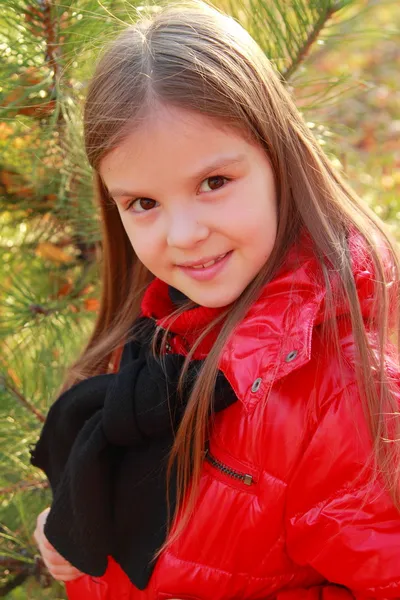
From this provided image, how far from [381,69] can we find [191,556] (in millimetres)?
3540

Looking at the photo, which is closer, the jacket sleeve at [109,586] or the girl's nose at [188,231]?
the girl's nose at [188,231]

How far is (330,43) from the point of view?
138 cm

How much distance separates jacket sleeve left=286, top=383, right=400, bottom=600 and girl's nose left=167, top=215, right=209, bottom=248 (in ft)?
0.95

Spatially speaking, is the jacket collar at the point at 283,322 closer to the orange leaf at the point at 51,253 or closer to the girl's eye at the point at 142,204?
the girl's eye at the point at 142,204

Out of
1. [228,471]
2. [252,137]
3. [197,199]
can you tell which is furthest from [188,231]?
[228,471]

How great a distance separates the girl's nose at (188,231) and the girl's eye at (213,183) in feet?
0.14

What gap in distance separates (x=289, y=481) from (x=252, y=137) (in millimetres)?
480

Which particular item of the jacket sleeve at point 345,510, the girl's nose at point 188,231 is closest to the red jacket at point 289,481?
the jacket sleeve at point 345,510

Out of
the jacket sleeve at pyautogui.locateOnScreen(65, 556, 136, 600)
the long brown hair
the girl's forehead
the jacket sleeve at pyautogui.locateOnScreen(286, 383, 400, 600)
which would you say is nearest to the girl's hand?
the jacket sleeve at pyautogui.locateOnScreen(65, 556, 136, 600)

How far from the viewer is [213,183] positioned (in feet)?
3.25

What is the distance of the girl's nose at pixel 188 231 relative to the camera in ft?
3.27

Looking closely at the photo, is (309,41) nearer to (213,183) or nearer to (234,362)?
(213,183)

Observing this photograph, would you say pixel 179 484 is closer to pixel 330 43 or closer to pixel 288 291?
pixel 288 291

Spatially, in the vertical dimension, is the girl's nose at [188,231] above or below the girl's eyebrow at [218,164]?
below
